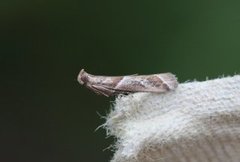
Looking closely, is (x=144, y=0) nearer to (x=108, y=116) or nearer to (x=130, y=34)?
(x=130, y=34)

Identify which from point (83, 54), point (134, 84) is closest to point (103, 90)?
point (134, 84)

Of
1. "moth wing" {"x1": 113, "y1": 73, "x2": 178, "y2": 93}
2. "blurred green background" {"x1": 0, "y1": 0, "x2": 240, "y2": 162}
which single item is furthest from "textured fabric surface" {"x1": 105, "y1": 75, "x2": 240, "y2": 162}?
"blurred green background" {"x1": 0, "y1": 0, "x2": 240, "y2": 162}

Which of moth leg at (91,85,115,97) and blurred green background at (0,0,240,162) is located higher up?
moth leg at (91,85,115,97)

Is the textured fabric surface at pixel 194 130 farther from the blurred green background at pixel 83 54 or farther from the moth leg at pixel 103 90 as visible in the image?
the blurred green background at pixel 83 54

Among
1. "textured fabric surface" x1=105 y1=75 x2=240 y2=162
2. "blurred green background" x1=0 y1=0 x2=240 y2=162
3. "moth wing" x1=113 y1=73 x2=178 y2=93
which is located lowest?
"blurred green background" x1=0 y1=0 x2=240 y2=162

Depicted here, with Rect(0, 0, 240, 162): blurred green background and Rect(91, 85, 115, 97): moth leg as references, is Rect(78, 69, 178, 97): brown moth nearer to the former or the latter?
Rect(91, 85, 115, 97): moth leg
